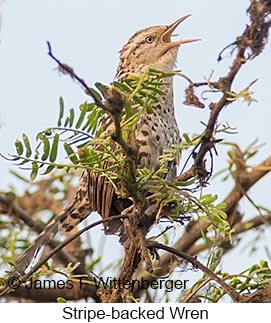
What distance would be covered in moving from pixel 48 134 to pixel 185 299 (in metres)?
0.56

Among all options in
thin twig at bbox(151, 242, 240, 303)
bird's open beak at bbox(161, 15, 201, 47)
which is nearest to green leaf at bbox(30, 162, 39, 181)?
thin twig at bbox(151, 242, 240, 303)

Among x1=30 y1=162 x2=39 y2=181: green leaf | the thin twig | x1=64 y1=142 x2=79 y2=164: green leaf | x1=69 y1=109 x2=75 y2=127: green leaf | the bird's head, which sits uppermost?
the bird's head

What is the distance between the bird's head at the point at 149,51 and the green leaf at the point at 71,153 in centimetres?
135

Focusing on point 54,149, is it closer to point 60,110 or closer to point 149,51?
point 60,110

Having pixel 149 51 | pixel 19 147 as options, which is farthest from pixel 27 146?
pixel 149 51

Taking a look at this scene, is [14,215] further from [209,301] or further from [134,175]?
[134,175]

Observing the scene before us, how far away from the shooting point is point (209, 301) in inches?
72.8

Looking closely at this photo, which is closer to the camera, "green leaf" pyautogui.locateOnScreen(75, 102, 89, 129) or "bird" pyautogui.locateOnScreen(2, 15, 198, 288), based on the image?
"green leaf" pyautogui.locateOnScreen(75, 102, 89, 129)

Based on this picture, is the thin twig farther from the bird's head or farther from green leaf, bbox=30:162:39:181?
the bird's head

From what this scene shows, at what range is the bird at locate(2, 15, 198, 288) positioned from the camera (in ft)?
6.66

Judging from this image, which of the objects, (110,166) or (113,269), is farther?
(113,269)

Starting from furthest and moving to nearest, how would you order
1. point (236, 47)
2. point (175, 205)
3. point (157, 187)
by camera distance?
point (175, 205) < point (157, 187) < point (236, 47)

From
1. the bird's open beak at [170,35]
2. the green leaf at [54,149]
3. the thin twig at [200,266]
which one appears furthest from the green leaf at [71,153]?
the bird's open beak at [170,35]
